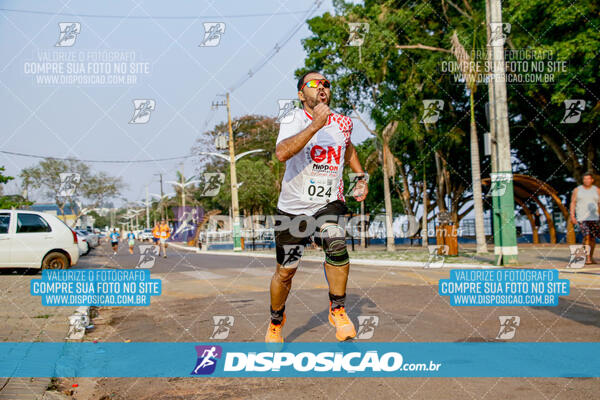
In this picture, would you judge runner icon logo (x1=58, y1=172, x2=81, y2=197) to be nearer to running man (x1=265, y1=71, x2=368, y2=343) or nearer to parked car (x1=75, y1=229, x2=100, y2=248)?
running man (x1=265, y1=71, x2=368, y2=343)

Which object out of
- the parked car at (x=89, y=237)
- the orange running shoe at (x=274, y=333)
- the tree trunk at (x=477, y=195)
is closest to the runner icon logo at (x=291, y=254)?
the orange running shoe at (x=274, y=333)

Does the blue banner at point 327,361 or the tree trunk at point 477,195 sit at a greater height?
the tree trunk at point 477,195

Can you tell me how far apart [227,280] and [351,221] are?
20.5m

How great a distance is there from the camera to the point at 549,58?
19.6 metres

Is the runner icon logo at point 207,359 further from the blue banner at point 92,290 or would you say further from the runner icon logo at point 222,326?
the blue banner at point 92,290

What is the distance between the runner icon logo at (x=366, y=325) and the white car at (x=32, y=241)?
34.8ft

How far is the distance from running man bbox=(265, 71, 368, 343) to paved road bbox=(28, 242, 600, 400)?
712 mm

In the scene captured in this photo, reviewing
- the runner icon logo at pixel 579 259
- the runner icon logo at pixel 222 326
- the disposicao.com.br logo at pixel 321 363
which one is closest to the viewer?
the disposicao.com.br logo at pixel 321 363

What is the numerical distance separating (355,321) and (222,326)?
157 cm

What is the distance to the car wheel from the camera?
14.4m

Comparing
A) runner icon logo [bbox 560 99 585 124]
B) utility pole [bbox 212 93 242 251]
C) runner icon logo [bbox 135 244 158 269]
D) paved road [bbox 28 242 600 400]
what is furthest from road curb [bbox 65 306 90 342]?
utility pole [bbox 212 93 242 251]

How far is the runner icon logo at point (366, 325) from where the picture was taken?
5.31 meters

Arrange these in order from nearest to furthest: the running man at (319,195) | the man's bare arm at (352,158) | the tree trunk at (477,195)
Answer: the running man at (319,195)
the man's bare arm at (352,158)
the tree trunk at (477,195)

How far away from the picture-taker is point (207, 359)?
4.72 metres
